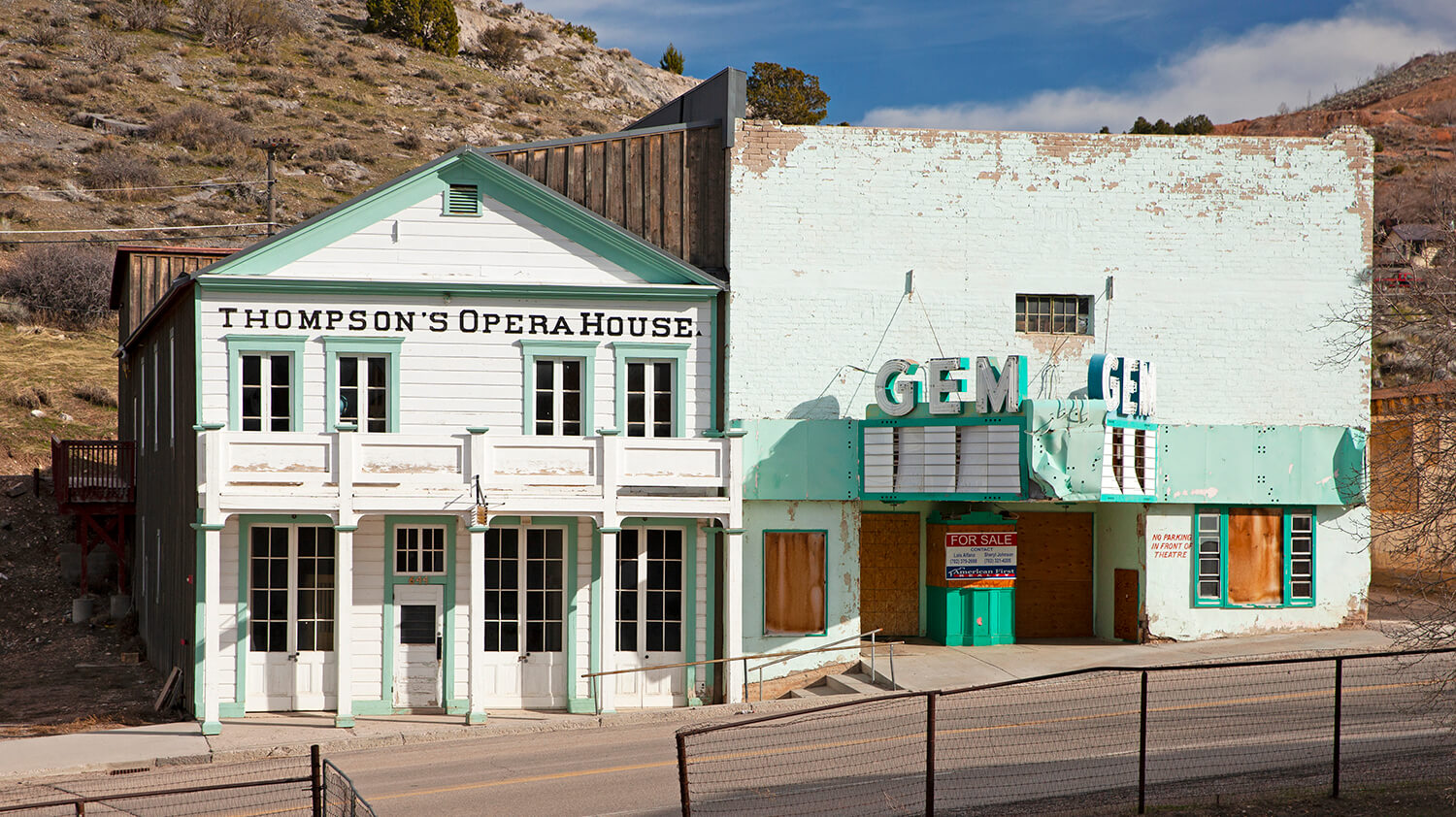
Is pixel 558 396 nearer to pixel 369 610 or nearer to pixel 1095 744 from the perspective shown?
pixel 369 610

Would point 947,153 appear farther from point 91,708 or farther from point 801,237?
Answer: point 91,708

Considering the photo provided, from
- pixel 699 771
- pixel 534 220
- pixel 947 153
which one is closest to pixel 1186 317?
pixel 947 153

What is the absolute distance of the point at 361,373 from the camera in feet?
64.2

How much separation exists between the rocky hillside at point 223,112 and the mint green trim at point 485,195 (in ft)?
84.3

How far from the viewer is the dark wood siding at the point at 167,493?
19750 millimetres

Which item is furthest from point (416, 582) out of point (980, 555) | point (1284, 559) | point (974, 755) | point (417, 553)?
point (1284, 559)

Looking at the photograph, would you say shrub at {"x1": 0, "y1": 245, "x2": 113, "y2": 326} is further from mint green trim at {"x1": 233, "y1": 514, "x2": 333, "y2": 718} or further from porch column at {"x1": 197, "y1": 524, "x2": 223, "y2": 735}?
porch column at {"x1": 197, "y1": 524, "x2": 223, "y2": 735}

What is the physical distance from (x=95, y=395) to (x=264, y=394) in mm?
22677

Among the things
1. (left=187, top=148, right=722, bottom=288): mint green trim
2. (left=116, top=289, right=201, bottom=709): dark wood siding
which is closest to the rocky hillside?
(left=116, top=289, right=201, bottom=709): dark wood siding

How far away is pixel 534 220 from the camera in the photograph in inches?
798

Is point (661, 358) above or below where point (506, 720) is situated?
above

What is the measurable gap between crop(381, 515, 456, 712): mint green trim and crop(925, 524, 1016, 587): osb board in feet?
28.2

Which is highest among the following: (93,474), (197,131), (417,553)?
(197,131)

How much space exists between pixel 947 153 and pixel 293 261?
36.2 feet
